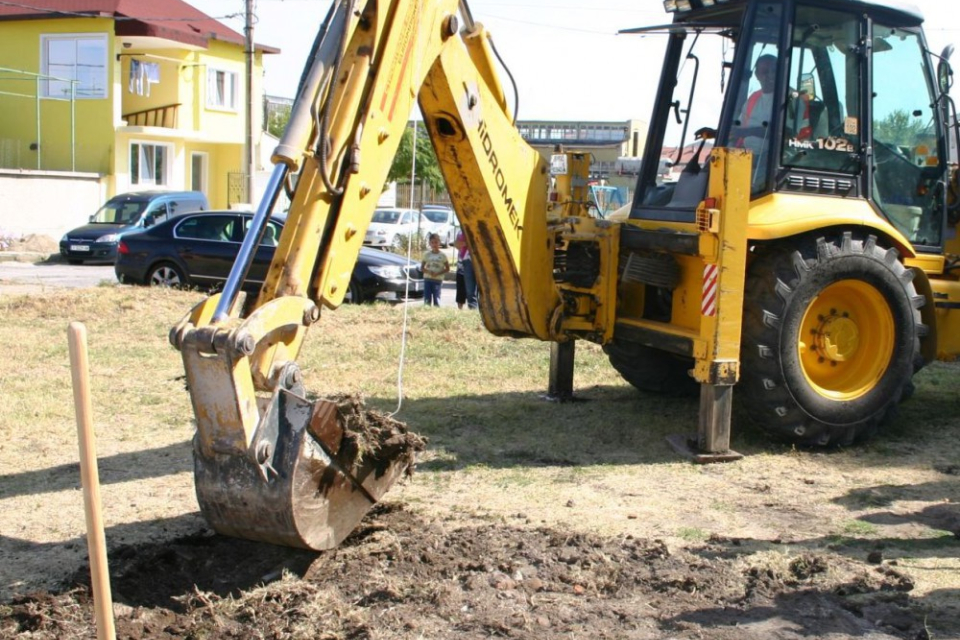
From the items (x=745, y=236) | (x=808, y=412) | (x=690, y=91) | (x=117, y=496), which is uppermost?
(x=690, y=91)

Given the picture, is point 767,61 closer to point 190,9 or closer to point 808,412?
point 808,412

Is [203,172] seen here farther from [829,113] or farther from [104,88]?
[829,113]

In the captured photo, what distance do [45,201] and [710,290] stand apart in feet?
86.6

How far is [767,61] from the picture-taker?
7.48 meters

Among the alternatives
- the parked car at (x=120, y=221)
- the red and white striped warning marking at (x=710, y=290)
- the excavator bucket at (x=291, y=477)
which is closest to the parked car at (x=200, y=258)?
the parked car at (x=120, y=221)

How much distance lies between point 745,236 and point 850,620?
299 cm

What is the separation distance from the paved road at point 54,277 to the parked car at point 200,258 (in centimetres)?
141

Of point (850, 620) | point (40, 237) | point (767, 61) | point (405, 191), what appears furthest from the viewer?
point (405, 191)

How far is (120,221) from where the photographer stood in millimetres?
25859

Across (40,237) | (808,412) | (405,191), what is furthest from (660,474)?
(405,191)

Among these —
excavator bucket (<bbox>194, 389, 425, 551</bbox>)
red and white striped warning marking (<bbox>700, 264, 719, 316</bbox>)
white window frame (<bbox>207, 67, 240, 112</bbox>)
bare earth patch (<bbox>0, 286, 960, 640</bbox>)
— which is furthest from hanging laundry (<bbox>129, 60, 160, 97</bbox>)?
excavator bucket (<bbox>194, 389, 425, 551</bbox>)

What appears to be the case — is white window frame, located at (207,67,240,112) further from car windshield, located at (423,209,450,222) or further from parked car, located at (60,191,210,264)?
parked car, located at (60,191,210,264)

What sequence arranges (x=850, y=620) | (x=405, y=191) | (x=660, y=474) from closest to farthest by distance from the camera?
(x=850, y=620) < (x=660, y=474) < (x=405, y=191)

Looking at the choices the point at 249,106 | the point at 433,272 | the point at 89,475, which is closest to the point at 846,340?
the point at 89,475
